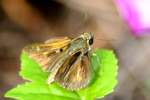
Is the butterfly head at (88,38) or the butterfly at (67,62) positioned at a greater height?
the butterfly head at (88,38)

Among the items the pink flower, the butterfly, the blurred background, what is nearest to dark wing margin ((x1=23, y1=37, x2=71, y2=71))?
the butterfly

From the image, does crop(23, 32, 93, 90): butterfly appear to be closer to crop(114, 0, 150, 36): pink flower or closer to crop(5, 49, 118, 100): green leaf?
crop(5, 49, 118, 100): green leaf

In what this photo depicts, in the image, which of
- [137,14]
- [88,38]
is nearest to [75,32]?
[137,14]

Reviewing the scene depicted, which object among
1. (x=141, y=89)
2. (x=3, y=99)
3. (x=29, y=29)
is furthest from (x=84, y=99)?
(x=29, y=29)

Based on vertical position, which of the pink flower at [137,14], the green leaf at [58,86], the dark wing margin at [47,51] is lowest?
the green leaf at [58,86]

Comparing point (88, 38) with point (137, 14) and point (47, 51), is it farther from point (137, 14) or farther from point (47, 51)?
point (137, 14)

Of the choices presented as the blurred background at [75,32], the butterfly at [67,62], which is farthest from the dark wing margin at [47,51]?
the blurred background at [75,32]

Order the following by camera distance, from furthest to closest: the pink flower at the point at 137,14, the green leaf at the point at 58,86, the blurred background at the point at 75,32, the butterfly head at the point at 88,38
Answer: the blurred background at the point at 75,32
the pink flower at the point at 137,14
the butterfly head at the point at 88,38
the green leaf at the point at 58,86

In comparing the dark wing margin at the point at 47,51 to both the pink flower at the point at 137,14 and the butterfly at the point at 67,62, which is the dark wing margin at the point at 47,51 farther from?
the pink flower at the point at 137,14
